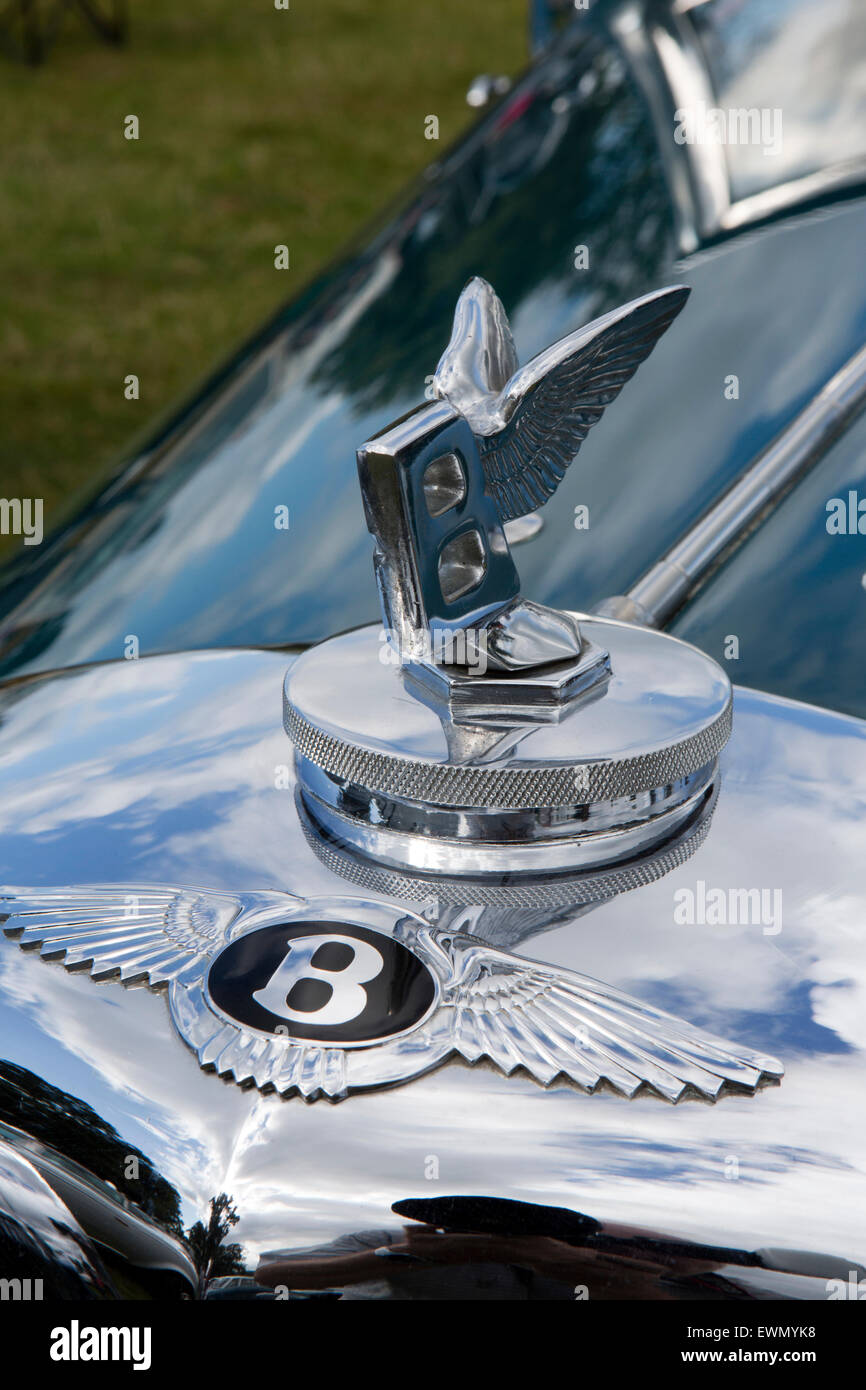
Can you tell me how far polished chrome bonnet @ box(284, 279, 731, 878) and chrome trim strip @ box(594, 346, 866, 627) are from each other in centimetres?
32

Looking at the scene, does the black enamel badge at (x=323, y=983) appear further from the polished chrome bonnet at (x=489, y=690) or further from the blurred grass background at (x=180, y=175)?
the blurred grass background at (x=180, y=175)

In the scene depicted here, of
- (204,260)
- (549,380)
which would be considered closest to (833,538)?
(549,380)

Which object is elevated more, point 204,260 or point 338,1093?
point 204,260

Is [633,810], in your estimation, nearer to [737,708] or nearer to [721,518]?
[737,708]

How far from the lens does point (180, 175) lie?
28.2ft

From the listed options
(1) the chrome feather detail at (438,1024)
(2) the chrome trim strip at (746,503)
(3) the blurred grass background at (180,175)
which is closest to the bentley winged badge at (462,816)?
(1) the chrome feather detail at (438,1024)

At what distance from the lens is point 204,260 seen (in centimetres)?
746

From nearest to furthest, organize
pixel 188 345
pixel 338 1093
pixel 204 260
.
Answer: pixel 338 1093 < pixel 188 345 < pixel 204 260

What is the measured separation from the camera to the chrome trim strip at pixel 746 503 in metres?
1.48

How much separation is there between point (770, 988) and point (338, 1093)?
11.2 inches

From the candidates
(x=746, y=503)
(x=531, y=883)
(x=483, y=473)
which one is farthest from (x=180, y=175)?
(x=531, y=883)

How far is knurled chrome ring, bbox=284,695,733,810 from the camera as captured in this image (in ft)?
3.32

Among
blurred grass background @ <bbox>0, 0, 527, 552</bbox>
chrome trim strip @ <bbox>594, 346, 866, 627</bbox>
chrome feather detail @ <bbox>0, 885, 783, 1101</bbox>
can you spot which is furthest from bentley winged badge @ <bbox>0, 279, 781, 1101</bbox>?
blurred grass background @ <bbox>0, 0, 527, 552</bbox>

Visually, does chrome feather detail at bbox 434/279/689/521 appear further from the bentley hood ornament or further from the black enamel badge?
the black enamel badge
